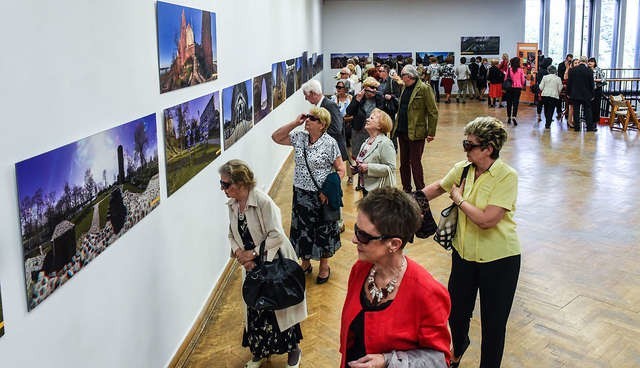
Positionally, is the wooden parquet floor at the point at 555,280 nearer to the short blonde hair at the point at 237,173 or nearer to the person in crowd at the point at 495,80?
the short blonde hair at the point at 237,173

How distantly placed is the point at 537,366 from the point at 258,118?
5.30 metres

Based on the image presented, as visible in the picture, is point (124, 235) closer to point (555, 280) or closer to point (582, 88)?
point (555, 280)

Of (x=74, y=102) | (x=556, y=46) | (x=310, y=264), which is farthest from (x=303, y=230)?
(x=556, y=46)

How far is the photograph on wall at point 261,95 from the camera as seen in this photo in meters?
8.54

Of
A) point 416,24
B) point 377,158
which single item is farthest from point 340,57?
point 377,158

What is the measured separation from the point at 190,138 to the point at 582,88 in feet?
47.2

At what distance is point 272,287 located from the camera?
440 cm

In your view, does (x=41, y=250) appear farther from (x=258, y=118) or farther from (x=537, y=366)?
(x=258, y=118)

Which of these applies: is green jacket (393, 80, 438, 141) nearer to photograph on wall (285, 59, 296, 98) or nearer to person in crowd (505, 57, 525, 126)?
photograph on wall (285, 59, 296, 98)

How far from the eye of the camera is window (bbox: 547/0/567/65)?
94.5 ft

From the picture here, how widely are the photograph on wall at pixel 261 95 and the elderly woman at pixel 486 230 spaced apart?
15.6ft

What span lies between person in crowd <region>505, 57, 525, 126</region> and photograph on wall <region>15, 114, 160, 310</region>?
15927 millimetres

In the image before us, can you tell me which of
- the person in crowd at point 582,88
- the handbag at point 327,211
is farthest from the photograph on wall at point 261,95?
the person in crowd at point 582,88

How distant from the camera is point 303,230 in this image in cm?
637
